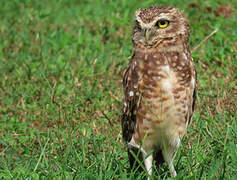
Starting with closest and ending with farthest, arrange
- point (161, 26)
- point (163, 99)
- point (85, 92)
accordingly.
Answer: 1. point (163, 99)
2. point (161, 26)
3. point (85, 92)

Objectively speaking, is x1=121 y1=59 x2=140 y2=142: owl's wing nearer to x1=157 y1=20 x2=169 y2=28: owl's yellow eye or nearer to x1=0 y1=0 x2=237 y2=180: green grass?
x1=0 y1=0 x2=237 y2=180: green grass

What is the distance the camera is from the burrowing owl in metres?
3.58

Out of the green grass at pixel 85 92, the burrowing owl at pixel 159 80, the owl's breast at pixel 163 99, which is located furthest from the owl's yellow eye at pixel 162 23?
the green grass at pixel 85 92

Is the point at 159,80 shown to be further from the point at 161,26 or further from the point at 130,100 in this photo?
the point at 161,26

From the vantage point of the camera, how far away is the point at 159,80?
3.58 meters

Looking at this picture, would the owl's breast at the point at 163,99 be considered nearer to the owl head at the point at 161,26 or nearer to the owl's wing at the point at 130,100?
the owl's wing at the point at 130,100

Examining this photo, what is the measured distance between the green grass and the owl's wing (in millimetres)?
186

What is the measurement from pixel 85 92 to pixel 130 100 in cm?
149

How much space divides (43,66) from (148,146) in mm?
2535

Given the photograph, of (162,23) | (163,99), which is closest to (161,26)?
(162,23)

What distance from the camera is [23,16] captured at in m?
7.33

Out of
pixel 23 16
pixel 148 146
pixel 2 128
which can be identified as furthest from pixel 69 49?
pixel 148 146

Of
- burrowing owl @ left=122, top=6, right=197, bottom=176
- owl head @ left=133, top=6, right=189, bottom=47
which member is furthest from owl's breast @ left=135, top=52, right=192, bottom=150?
owl head @ left=133, top=6, right=189, bottom=47

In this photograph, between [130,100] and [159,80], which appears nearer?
[159,80]
